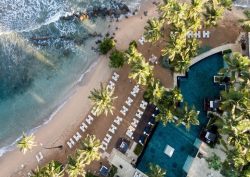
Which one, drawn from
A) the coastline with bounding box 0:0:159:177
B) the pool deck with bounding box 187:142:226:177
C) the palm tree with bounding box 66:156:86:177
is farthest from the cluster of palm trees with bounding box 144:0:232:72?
the palm tree with bounding box 66:156:86:177

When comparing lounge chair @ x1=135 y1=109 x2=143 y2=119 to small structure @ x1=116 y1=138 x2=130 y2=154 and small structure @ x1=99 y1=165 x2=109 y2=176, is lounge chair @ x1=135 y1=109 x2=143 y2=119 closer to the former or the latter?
small structure @ x1=116 y1=138 x2=130 y2=154

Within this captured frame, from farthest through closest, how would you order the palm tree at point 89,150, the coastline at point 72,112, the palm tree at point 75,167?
the coastline at point 72,112, the palm tree at point 89,150, the palm tree at point 75,167

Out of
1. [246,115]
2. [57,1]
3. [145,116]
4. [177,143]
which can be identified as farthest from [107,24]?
[246,115]

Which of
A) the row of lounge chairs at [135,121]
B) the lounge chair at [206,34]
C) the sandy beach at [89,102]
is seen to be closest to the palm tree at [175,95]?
the sandy beach at [89,102]

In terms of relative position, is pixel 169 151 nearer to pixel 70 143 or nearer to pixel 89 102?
pixel 89 102

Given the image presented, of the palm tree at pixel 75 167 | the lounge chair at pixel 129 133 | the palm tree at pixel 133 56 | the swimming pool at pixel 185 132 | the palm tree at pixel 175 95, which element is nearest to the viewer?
the palm tree at pixel 75 167

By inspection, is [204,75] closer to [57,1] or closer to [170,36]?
[170,36]

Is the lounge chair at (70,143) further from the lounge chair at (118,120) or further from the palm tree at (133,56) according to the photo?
the palm tree at (133,56)
